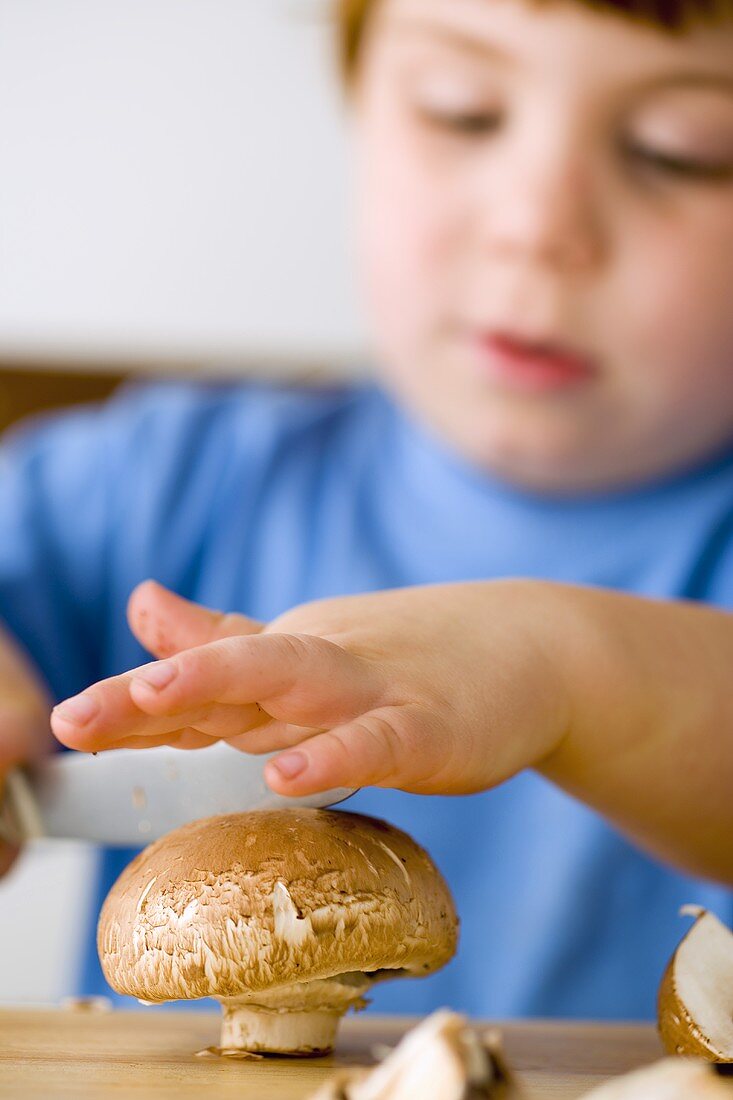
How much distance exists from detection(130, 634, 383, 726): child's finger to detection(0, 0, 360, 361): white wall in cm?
188

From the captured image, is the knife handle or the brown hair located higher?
the brown hair

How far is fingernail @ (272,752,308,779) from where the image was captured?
1.31 ft

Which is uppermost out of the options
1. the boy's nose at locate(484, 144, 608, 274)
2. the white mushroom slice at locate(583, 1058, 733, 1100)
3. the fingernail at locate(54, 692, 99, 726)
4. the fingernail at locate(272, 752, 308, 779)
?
the boy's nose at locate(484, 144, 608, 274)

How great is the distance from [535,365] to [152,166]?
1.42 meters

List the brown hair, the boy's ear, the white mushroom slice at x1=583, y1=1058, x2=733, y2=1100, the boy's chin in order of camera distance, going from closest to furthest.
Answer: the white mushroom slice at x1=583, y1=1058, x2=733, y2=1100, the boy's ear, the brown hair, the boy's chin

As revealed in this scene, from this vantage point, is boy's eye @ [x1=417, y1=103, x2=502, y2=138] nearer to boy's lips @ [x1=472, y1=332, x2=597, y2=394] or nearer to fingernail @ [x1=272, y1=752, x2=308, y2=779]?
boy's lips @ [x1=472, y1=332, x2=597, y2=394]

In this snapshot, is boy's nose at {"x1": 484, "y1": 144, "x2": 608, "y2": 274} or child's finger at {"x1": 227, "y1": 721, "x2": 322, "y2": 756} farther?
boy's nose at {"x1": 484, "y1": 144, "x2": 608, "y2": 274}

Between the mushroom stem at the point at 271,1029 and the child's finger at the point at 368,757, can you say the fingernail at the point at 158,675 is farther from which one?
the mushroom stem at the point at 271,1029

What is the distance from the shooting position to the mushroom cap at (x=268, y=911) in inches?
16.9

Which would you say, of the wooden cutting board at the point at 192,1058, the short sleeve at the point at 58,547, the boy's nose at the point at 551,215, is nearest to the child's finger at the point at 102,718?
the wooden cutting board at the point at 192,1058

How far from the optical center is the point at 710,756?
25.0 inches

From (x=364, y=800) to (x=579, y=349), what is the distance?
0.43 m

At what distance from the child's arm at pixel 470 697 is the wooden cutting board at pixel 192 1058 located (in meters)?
0.10

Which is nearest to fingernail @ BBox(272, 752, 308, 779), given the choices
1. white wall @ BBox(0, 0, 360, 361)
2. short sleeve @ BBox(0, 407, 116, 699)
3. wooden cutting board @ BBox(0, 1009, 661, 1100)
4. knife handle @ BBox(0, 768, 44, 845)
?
wooden cutting board @ BBox(0, 1009, 661, 1100)
